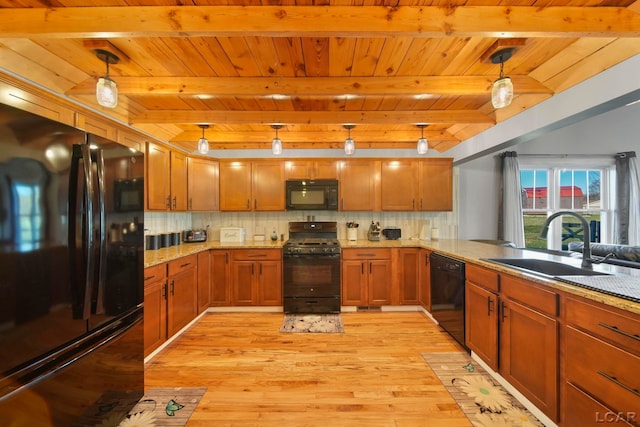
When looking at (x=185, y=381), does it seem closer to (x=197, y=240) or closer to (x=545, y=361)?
(x=197, y=240)

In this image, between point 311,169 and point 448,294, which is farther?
point 311,169

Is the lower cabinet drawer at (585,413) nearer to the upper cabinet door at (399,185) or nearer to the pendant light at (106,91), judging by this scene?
the upper cabinet door at (399,185)

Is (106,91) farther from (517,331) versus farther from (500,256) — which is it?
(500,256)

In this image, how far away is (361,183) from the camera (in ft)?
13.5

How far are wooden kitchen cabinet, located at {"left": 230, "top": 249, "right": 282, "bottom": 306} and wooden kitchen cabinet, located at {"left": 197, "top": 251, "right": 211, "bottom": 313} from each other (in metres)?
0.31

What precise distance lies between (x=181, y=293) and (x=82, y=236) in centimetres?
180

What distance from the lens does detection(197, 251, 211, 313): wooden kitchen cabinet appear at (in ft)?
11.2

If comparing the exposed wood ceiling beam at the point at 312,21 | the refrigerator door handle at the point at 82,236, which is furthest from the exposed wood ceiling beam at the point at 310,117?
the refrigerator door handle at the point at 82,236

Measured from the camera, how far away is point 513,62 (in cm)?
201

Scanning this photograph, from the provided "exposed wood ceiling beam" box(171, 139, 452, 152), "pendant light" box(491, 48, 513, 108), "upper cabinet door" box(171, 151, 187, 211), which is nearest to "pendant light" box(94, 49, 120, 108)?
"upper cabinet door" box(171, 151, 187, 211)

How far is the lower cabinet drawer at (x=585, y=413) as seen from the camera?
3.96ft

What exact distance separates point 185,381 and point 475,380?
239 cm

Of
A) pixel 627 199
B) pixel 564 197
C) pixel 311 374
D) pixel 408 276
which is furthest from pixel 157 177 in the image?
pixel 627 199

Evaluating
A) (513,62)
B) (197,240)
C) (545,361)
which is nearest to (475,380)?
(545,361)
